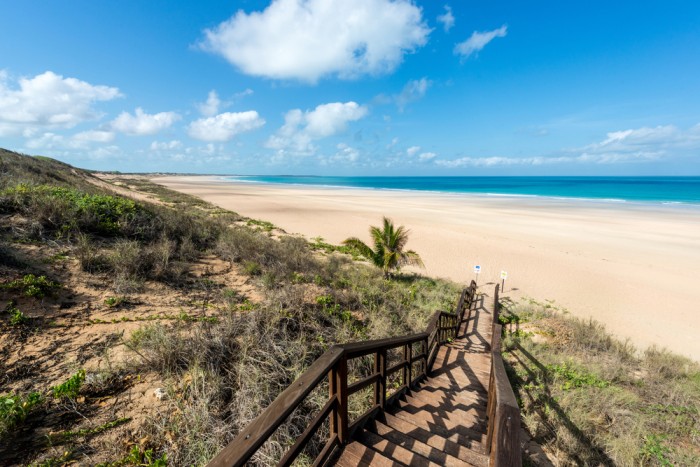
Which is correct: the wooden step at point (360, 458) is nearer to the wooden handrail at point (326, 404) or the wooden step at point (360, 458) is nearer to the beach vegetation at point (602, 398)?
the wooden handrail at point (326, 404)

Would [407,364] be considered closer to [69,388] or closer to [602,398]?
[602,398]

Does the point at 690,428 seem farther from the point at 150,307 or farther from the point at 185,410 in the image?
the point at 150,307

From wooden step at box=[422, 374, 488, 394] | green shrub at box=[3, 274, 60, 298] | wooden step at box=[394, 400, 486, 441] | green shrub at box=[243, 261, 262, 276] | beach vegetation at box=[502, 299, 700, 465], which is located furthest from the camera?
green shrub at box=[243, 261, 262, 276]

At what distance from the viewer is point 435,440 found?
3.17m

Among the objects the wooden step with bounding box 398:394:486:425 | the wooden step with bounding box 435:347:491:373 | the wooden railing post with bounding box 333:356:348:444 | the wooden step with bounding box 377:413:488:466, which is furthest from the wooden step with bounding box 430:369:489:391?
the wooden railing post with bounding box 333:356:348:444

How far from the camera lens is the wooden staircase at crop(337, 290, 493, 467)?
2750mm

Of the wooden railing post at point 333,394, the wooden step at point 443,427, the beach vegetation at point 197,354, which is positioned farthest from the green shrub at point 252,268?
the wooden railing post at point 333,394

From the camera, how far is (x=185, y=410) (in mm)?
3049

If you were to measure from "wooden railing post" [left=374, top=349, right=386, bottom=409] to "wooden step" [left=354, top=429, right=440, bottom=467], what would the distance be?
441mm

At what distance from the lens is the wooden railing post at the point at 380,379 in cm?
343

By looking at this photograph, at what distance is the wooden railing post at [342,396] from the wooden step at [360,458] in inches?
3.8

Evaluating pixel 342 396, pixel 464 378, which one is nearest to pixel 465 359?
pixel 464 378

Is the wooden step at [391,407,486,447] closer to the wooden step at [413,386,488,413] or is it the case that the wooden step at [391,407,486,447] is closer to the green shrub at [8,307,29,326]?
the wooden step at [413,386,488,413]

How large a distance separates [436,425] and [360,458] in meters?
1.56
